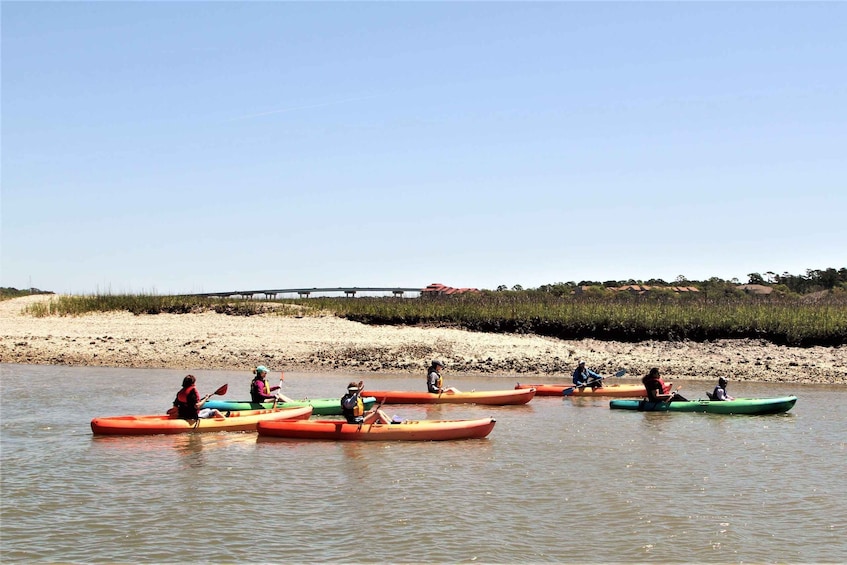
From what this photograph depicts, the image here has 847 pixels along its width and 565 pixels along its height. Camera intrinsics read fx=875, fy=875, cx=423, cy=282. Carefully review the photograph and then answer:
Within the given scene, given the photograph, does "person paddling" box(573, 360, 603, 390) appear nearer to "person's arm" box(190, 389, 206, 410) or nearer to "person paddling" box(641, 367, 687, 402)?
"person paddling" box(641, 367, 687, 402)

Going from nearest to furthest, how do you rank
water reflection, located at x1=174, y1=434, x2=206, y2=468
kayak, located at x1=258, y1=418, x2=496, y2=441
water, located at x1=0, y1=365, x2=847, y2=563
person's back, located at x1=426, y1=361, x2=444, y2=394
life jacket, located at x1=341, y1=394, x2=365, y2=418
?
water, located at x1=0, y1=365, x2=847, y2=563
water reflection, located at x1=174, y1=434, x2=206, y2=468
kayak, located at x1=258, y1=418, x2=496, y2=441
life jacket, located at x1=341, y1=394, x2=365, y2=418
person's back, located at x1=426, y1=361, x2=444, y2=394

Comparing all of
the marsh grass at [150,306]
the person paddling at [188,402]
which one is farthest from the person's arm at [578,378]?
the marsh grass at [150,306]

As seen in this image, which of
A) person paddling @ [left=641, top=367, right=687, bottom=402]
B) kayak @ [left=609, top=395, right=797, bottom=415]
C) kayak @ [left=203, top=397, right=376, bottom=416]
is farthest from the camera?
person paddling @ [left=641, top=367, right=687, bottom=402]

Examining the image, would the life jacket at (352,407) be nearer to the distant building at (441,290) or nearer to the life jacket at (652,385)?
the life jacket at (652,385)

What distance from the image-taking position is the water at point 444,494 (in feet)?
30.7

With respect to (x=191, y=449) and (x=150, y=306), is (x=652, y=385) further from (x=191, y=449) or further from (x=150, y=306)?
(x=150, y=306)

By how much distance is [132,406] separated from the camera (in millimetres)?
19156

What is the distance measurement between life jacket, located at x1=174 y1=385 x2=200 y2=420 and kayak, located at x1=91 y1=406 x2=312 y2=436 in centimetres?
10

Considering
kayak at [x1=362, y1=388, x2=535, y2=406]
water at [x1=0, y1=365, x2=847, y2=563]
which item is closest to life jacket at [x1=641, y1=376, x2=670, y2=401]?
water at [x1=0, y1=365, x2=847, y2=563]

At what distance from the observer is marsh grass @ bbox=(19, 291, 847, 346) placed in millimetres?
29562

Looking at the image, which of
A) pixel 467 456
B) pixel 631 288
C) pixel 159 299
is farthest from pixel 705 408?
pixel 631 288

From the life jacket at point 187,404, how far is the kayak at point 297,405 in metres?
1.18

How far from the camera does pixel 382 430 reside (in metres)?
15.4

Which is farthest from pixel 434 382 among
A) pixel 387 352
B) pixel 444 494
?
pixel 444 494
